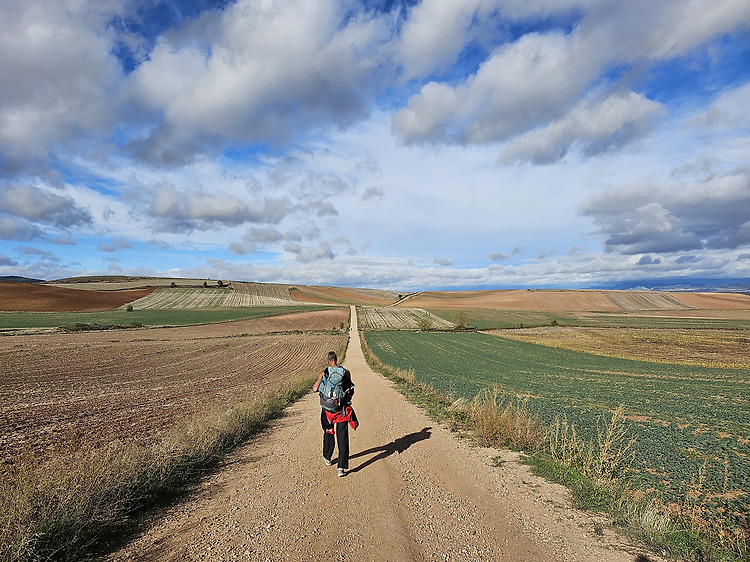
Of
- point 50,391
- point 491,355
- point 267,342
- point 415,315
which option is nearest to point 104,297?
point 267,342

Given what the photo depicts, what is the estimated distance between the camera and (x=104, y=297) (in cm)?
9406

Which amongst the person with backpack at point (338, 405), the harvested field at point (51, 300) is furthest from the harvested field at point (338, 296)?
the person with backpack at point (338, 405)

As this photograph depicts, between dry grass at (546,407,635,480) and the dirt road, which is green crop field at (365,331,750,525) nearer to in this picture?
dry grass at (546,407,635,480)

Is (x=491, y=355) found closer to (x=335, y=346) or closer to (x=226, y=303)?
(x=335, y=346)

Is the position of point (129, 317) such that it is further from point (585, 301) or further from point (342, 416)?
point (585, 301)

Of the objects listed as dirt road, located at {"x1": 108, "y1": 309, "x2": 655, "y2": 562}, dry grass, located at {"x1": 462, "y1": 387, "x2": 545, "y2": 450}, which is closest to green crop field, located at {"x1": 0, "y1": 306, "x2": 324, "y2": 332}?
dirt road, located at {"x1": 108, "y1": 309, "x2": 655, "y2": 562}

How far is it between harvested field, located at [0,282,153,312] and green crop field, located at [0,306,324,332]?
4.77 metres

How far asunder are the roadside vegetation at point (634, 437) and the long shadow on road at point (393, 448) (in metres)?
1.60

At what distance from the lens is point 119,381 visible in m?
22.9

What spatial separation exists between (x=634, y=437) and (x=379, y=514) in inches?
349

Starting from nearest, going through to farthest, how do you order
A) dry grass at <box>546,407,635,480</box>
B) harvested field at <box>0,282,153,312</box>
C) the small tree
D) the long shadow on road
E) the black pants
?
1. dry grass at <box>546,407,635,480</box>
2. the black pants
3. the long shadow on road
4. the small tree
5. harvested field at <box>0,282,153,312</box>

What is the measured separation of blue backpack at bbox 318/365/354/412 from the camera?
339 inches

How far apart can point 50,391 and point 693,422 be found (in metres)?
28.0

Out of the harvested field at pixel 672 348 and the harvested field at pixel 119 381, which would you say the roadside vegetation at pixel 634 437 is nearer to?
the harvested field at pixel 672 348
